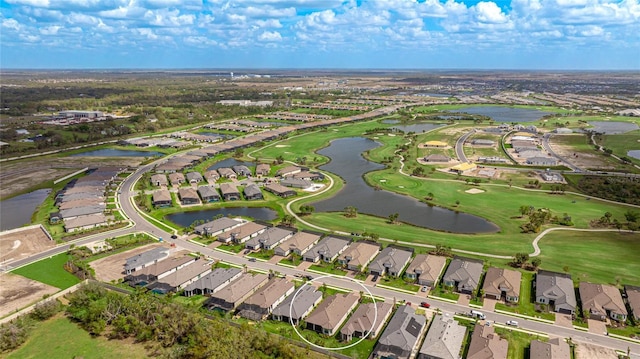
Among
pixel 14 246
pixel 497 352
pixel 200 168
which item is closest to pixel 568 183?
pixel 497 352

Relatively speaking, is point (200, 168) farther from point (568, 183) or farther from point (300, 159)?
point (568, 183)

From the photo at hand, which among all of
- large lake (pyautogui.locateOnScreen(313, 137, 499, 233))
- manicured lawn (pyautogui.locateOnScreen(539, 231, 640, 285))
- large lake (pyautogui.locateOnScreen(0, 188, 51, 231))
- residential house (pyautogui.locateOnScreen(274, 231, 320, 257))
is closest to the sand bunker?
large lake (pyautogui.locateOnScreen(313, 137, 499, 233))

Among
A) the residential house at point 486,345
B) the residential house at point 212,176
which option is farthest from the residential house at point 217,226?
the residential house at point 486,345

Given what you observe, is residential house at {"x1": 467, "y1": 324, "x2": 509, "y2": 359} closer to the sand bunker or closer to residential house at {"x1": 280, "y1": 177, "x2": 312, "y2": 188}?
the sand bunker

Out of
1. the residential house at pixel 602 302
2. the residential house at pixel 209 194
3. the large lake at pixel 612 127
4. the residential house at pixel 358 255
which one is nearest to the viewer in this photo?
the residential house at pixel 602 302

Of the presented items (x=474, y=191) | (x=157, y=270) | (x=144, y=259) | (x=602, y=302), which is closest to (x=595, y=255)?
(x=602, y=302)

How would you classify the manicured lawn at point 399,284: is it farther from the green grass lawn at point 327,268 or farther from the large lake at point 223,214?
the large lake at point 223,214
